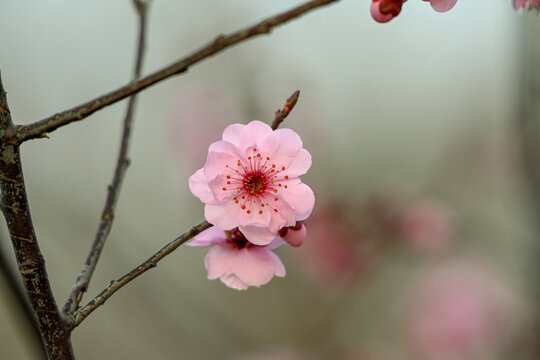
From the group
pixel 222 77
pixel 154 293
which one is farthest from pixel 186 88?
pixel 154 293

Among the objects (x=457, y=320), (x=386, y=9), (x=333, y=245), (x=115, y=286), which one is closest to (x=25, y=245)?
(x=115, y=286)

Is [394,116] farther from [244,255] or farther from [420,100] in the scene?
[244,255]

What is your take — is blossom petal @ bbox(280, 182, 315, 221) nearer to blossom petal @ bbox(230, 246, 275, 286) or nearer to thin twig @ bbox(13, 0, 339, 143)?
blossom petal @ bbox(230, 246, 275, 286)

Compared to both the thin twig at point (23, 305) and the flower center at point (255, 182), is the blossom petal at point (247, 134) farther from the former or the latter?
the thin twig at point (23, 305)

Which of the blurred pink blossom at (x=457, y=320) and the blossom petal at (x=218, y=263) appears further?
the blurred pink blossom at (x=457, y=320)

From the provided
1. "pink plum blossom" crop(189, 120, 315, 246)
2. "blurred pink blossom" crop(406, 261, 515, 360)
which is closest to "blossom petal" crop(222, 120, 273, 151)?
"pink plum blossom" crop(189, 120, 315, 246)

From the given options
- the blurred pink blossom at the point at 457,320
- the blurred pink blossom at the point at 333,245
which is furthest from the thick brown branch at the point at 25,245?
the blurred pink blossom at the point at 457,320
